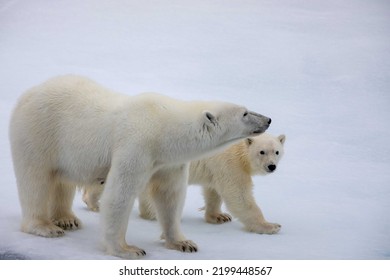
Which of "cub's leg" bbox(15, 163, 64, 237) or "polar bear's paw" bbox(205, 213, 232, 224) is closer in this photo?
"cub's leg" bbox(15, 163, 64, 237)

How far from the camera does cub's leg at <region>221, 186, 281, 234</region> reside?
20.8 ft

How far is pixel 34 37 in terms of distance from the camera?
34.5 ft

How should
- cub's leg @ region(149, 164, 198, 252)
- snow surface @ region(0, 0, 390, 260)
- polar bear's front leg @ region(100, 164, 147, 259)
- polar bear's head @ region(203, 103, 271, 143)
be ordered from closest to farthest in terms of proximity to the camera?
polar bear's front leg @ region(100, 164, 147, 259), polar bear's head @ region(203, 103, 271, 143), cub's leg @ region(149, 164, 198, 252), snow surface @ region(0, 0, 390, 260)

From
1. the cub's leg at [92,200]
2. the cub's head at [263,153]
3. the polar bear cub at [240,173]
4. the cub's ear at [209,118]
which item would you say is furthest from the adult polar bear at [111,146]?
the cub's head at [263,153]

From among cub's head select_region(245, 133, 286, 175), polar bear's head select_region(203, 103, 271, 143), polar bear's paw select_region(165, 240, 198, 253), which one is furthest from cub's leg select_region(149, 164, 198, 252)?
cub's head select_region(245, 133, 286, 175)

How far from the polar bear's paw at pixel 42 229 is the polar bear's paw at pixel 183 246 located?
35.6 inches

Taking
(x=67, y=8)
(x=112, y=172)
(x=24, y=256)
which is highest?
(x=67, y=8)

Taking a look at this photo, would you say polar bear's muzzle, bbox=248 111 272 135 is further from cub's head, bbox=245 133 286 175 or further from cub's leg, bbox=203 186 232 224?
cub's leg, bbox=203 186 232 224

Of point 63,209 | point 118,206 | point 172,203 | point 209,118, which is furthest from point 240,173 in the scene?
point 118,206

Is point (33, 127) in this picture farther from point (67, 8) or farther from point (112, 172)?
point (67, 8)

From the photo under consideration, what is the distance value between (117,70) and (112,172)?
5.36 m

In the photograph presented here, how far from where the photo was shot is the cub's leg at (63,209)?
19.1 ft

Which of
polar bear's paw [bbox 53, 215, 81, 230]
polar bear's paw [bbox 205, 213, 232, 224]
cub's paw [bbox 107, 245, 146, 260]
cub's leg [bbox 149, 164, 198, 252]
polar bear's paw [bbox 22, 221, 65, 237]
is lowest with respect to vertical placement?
polar bear's paw [bbox 205, 213, 232, 224]

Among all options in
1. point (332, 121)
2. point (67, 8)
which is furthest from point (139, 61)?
point (332, 121)
